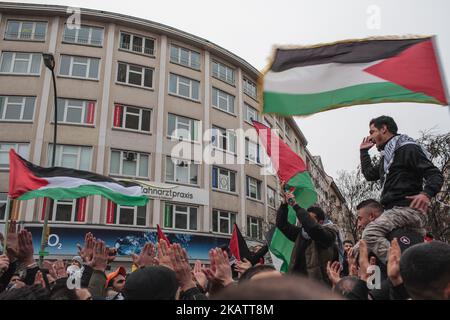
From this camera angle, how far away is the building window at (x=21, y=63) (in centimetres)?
2250

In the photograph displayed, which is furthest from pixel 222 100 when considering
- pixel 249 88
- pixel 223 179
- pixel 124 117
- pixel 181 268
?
pixel 181 268

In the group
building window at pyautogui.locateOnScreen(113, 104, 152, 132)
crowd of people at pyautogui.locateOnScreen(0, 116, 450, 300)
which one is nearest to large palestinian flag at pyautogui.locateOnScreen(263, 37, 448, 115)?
crowd of people at pyautogui.locateOnScreen(0, 116, 450, 300)

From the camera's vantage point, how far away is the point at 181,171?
23.8 metres

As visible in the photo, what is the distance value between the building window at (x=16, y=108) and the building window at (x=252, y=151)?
1368 cm

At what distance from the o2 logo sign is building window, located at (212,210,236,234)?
344 inches

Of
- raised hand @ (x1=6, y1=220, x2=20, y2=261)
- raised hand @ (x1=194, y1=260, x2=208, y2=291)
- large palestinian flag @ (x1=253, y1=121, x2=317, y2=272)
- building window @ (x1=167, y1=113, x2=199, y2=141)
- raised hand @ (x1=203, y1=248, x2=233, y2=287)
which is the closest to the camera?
raised hand @ (x1=203, y1=248, x2=233, y2=287)

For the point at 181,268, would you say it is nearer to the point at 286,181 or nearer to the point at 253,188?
the point at 286,181

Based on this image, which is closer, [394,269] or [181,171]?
[394,269]

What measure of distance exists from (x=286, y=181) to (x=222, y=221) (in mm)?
19852

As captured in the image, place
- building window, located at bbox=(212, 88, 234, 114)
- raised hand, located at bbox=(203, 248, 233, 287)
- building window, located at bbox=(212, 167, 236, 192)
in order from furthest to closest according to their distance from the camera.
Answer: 1. building window, located at bbox=(212, 88, 234, 114)
2. building window, located at bbox=(212, 167, 236, 192)
3. raised hand, located at bbox=(203, 248, 233, 287)

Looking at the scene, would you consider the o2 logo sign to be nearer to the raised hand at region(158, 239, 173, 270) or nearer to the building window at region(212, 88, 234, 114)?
the building window at region(212, 88, 234, 114)

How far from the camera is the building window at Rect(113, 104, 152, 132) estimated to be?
22.9 m

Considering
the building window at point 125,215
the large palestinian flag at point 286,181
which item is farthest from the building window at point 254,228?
the large palestinian flag at point 286,181

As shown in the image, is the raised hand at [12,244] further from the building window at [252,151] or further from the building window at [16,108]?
the building window at [252,151]
